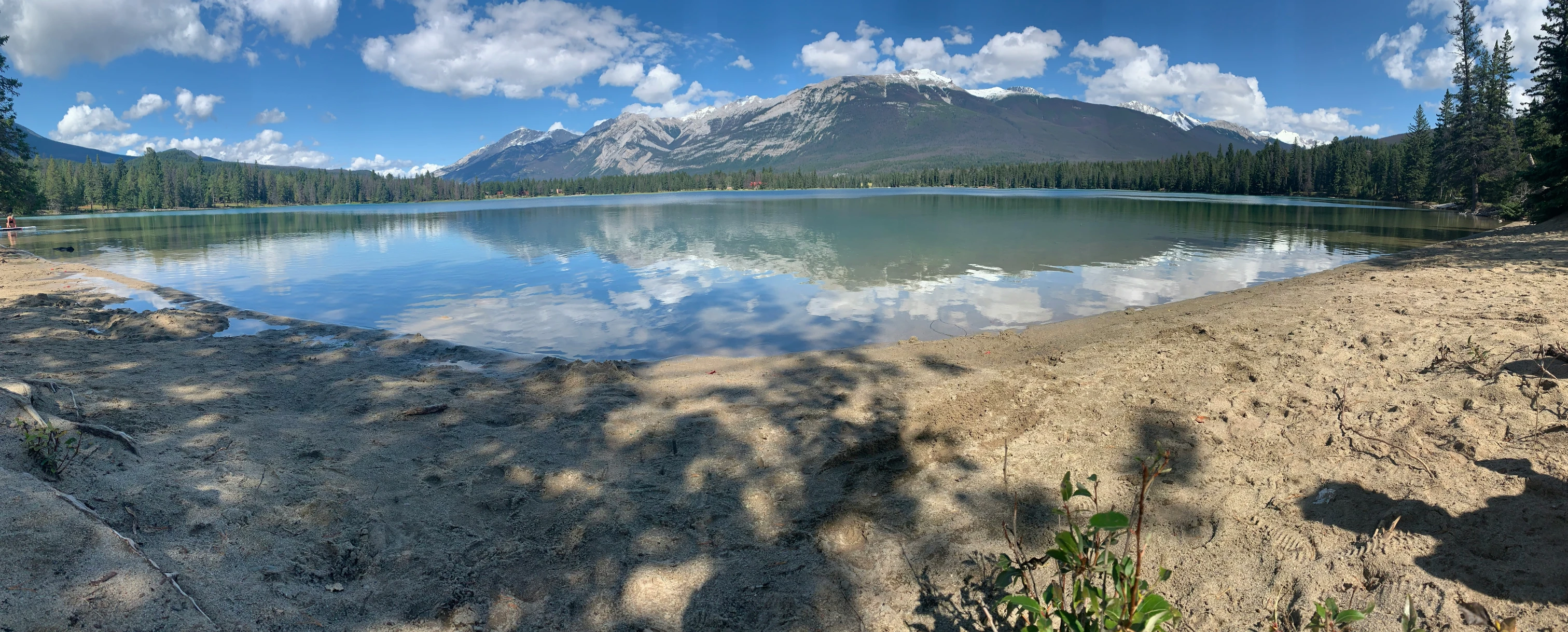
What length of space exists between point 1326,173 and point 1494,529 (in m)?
139

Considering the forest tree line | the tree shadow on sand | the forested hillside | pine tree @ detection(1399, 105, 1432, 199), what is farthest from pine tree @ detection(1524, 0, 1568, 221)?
the forested hillside

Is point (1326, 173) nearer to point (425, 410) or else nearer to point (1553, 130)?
point (1553, 130)

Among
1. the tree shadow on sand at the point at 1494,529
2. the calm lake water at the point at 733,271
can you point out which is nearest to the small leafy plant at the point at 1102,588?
the tree shadow on sand at the point at 1494,529

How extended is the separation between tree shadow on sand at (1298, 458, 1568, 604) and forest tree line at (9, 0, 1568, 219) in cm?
3510

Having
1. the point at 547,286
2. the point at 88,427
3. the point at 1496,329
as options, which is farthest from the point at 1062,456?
the point at 547,286

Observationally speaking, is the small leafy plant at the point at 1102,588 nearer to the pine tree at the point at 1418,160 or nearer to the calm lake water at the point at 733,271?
the calm lake water at the point at 733,271

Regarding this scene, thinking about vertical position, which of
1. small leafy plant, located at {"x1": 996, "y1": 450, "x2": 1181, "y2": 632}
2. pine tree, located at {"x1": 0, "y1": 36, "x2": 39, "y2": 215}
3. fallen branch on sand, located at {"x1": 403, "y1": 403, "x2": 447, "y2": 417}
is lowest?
fallen branch on sand, located at {"x1": 403, "y1": 403, "x2": 447, "y2": 417}

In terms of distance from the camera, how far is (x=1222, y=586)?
11.3ft

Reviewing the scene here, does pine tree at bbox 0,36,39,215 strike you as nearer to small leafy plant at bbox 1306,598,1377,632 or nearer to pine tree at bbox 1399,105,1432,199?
small leafy plant at bbox 1306,598,1377,632

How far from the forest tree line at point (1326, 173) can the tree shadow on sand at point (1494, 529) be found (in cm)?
3510

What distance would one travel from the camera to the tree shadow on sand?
3.00 meters

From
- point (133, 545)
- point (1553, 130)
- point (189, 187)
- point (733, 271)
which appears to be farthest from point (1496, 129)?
point (189, 187)

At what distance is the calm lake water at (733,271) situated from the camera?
1365 cm

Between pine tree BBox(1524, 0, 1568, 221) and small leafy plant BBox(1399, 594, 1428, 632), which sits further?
pine tree BBox(1524, 0, 1568, 221)
